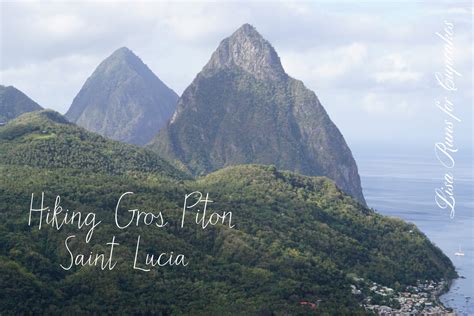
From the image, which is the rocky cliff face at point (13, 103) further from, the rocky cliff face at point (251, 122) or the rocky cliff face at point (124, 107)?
the rocky cliff face at point (124, 107)

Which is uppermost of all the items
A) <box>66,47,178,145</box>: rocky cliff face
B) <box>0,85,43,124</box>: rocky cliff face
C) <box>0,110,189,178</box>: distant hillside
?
<box>66,47,178,145</box>: rocky cliff face

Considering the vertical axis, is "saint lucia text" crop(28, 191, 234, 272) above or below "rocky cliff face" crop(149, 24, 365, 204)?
below

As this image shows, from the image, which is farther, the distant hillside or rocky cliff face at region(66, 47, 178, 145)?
rocky cliff face at region(66, 47, 178, 145)

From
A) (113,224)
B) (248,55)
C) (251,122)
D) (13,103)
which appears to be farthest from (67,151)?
(248,55)

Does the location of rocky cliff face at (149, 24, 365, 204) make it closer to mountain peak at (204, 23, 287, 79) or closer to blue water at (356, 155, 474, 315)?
mountain peak at (204, 23, 287, 79)

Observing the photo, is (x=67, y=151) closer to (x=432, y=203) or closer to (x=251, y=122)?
(x=251, y=122)

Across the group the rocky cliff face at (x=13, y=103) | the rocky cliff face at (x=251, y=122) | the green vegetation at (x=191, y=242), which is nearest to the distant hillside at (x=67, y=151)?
the green vegetation at (x=191, y=242)

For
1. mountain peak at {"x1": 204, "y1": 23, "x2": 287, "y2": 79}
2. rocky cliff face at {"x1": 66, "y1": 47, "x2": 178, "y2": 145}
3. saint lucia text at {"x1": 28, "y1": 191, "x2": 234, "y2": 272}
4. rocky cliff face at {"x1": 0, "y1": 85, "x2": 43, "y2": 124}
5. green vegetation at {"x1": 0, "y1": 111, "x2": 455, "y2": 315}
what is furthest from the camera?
rocky cliff face at {"x1": 66, "y1": 47, "x2": 178, "y2": 145}

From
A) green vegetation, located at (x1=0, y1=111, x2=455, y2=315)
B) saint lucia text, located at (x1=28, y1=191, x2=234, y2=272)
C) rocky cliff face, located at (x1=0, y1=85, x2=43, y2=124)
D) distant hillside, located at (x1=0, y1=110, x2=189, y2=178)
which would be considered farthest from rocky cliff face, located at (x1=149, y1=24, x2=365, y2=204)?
saint lucia text, located at (x1=28, y1=191, x2=234, y2=272)

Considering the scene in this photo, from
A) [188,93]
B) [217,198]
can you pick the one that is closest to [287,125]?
[188,93]
